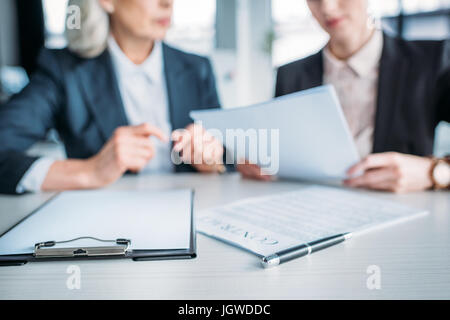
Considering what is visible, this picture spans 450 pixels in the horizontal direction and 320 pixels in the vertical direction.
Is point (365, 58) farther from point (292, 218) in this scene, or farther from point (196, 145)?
point (292, 218)

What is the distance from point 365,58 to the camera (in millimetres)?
1029

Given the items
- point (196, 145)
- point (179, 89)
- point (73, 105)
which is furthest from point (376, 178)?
point (73, 105)

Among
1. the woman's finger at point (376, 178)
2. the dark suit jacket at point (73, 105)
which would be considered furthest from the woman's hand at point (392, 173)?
the dark suit jacket at point (73, 105)

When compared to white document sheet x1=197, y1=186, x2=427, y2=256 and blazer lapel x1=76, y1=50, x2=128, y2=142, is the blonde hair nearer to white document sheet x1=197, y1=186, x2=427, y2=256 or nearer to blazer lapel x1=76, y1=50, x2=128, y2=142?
blazer lapel x1=76, y1=50, x2=128, y2=142

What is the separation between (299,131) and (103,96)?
59 centimetres

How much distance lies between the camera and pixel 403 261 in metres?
0.36

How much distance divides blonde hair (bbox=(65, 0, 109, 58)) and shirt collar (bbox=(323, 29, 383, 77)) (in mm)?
652

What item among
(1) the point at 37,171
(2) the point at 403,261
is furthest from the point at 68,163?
(2) the point at 403,261

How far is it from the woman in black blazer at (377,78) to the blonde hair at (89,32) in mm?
531

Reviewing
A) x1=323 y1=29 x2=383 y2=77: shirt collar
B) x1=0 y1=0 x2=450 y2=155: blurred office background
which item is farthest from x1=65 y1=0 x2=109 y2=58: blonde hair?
x1=0 y1=0 x2=450 y2=155: blurred office background

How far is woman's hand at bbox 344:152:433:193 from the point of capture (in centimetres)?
67

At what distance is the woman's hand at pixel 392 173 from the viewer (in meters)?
0.67
